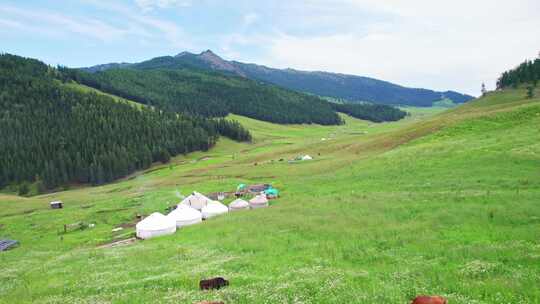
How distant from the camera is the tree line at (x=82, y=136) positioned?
123562 millimetres

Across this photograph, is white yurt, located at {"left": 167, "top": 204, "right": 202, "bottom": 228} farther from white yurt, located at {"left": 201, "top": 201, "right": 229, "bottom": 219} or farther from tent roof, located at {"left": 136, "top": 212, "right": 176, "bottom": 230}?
white yurt, located at {"left": 201, "top": 201, "right": 229, "bottom": 219}

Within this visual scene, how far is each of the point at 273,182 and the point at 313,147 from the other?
38491 millimetres

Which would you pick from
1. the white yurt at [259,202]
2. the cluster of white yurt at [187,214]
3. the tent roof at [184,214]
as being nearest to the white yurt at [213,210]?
the cluster of white yurt at [187,214]

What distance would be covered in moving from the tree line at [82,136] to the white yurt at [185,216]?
87.8 meters

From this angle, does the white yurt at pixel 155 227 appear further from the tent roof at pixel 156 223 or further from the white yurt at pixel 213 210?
the white yurt at pixel 213 210

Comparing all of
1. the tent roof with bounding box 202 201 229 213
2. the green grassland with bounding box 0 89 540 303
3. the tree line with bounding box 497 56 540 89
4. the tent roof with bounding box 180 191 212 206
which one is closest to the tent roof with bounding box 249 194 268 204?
the green grassland with bounding box 0 89 540 303

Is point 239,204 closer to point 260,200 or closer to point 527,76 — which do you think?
point 260,200

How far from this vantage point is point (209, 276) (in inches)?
718

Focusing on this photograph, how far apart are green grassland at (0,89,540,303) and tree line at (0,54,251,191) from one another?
73.7 metres

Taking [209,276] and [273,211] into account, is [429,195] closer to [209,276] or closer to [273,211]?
[273,211]

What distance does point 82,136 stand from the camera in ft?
475

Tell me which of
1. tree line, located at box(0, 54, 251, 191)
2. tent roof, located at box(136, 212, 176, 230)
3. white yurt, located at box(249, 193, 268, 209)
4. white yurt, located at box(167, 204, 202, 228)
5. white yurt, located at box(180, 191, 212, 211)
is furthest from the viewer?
tree line, located at box(0, 54, 251, 191)

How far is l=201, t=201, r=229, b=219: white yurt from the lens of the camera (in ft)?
159

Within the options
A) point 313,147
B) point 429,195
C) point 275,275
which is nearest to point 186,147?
point 313,147
